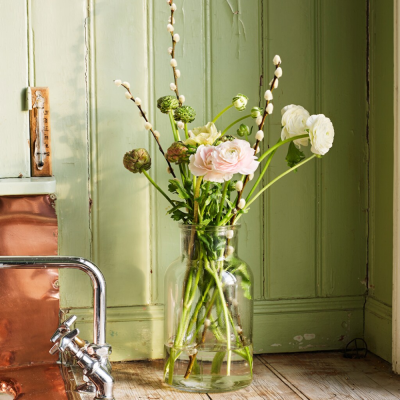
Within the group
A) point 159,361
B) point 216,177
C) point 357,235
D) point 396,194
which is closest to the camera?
point 216,177

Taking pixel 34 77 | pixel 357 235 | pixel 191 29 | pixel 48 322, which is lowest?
pixel 48 322

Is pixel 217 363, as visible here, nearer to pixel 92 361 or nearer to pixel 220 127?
pixel 92 361

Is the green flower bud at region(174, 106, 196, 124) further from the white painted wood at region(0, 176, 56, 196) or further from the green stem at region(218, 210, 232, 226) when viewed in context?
the white painted wood at region(0, 176, 56, 196)

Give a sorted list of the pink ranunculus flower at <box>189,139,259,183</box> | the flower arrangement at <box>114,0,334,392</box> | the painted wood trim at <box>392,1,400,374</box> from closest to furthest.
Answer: the pink ranunculus flower at <box>189,139,259,183</box>, the flower arrangement at <box>114,0,334,392</box>, the painted wood trim at <box>392,1,400,374</box>

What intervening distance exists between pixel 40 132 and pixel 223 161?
543 millimetres

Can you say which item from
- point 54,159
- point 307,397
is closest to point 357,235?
point 307,397

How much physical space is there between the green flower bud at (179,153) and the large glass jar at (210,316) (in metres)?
0.15

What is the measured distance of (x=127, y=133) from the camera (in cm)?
145

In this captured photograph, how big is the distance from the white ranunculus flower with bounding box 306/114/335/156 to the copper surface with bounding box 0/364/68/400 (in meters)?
0.72

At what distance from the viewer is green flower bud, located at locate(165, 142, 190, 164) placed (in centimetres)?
120

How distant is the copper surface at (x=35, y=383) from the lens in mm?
1122

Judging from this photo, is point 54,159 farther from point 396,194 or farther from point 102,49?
point 396,194

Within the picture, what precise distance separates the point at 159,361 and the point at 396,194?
74 centimetres

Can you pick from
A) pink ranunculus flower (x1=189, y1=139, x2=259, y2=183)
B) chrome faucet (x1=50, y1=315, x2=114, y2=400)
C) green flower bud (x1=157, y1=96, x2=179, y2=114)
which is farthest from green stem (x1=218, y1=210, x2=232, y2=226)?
chrome faucet (x1=50, y1=315, x2=114, y2=400)
